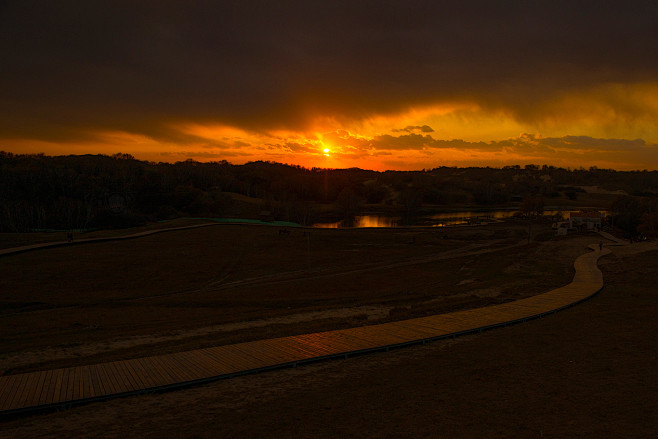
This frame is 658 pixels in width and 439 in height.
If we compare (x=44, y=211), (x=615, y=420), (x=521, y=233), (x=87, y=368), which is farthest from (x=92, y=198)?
A: (x=615, y=420)

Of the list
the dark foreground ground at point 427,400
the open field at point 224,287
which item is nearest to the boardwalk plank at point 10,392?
the dark foreground ground at point 427,400

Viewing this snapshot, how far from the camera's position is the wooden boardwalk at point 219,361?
840 cm

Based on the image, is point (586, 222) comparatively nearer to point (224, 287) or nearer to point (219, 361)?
point (224, 287)

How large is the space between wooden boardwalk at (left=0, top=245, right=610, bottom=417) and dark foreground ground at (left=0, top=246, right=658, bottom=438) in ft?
1.27

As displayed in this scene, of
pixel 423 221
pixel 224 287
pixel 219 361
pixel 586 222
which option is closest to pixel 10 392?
pixel 219 361

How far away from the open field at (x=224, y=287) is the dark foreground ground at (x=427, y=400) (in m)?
4.01

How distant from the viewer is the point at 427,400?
8.20 metres

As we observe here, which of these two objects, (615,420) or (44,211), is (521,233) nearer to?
(615,420)

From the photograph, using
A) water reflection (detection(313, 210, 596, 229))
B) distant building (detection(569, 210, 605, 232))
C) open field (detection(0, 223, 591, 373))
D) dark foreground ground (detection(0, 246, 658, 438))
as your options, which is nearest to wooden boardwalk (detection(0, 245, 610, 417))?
dark foreground ground (detection(0, 246, 658, 438))

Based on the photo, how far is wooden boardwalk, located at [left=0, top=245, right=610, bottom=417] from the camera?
8.40 m

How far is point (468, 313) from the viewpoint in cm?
1520

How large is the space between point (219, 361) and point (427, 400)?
493 cm

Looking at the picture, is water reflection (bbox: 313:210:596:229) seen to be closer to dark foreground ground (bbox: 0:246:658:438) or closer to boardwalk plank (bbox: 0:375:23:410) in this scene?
dark foreground ground (bbox: 0:246:658:438)

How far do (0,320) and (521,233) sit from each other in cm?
7046
